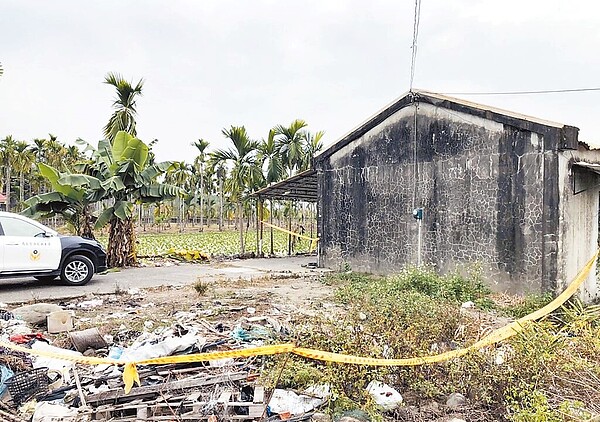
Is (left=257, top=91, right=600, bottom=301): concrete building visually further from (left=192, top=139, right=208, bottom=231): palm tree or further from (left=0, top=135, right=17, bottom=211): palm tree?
(left=0, top=135, right=17, bottom=211): palm tree

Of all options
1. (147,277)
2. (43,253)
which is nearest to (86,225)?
(147,277)

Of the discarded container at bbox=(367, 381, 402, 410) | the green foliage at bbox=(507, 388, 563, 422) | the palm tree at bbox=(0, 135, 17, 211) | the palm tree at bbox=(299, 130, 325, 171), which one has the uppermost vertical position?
the palm tree at bbox=(0, 135, 17, 211)

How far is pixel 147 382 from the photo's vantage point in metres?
4.93

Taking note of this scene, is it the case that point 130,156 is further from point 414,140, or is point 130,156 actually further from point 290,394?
point 290,394

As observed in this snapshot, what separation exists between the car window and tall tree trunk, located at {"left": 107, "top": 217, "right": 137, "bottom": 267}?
503cm

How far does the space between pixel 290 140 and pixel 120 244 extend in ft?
28.3

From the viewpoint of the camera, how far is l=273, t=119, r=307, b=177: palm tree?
71.6 feet

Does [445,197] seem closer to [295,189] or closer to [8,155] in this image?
[295,189]

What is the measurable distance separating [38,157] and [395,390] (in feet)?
166

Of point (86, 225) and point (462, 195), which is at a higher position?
point (462, 195)

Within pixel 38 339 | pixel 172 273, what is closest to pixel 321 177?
pixel 172 273

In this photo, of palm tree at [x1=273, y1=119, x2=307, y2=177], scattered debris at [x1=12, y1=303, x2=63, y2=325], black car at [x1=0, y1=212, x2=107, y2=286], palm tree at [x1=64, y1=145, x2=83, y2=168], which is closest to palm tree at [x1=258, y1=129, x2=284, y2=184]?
palm tree at [x1=273, y1=119, x2=307, y2=177]

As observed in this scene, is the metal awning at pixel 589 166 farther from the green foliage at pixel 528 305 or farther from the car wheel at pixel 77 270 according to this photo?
the car wheel at pixel 77 270

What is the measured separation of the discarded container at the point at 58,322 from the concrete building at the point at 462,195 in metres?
8.38
